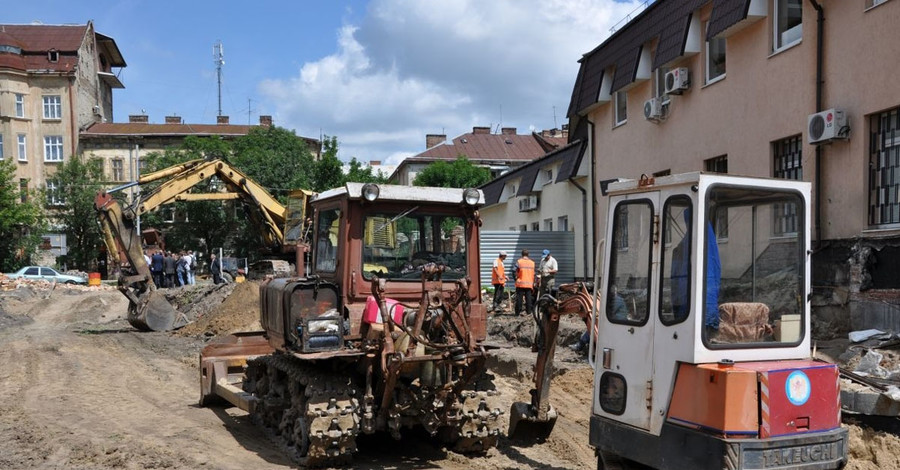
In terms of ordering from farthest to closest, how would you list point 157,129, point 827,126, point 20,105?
1. point 157,129
2. point 20,105
3. point 827,126

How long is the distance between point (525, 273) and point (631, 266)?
12.8 m

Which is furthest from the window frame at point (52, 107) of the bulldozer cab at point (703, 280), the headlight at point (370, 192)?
the bulldozer cab at point (703, 280)

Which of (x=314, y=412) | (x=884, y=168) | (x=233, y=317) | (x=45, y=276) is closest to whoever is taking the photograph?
(x=314, y=412)

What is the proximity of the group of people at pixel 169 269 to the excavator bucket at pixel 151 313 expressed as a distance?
A: 7.80 m

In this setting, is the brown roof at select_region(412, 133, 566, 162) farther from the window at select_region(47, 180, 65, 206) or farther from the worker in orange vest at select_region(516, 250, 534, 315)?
the worker in orange vest at select_region(516, 250, 534, 315)

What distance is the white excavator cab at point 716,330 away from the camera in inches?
196

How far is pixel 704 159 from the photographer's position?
15.9 m

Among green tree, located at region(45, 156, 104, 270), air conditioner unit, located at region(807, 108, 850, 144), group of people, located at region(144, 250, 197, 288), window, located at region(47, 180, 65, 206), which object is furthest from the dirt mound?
window, located at region(47, 180, 65, 206)

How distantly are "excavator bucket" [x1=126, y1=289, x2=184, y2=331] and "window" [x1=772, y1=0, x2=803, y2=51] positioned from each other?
1533 cm

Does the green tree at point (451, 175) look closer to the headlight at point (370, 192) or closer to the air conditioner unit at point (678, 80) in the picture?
the air conditioner unit at point (678, 80)

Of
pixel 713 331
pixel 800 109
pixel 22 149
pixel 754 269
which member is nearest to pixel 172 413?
pixel 713 331

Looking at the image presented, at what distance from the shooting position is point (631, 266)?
5.71 metres

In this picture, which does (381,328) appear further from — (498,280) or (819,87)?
(498,280)

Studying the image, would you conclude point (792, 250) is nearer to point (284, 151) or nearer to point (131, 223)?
point (131, 223)
